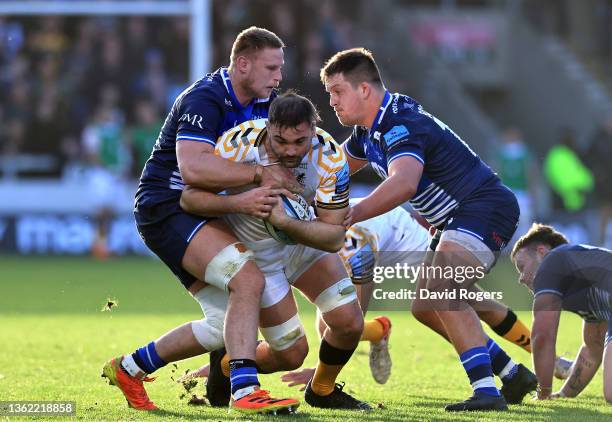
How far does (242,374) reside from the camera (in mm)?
6422

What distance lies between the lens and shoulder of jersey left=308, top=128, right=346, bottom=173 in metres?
6.60

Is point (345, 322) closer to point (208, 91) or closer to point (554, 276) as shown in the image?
point (554, 276)

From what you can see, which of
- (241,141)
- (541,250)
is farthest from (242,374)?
(541,250)

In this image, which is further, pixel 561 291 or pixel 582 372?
pixel 582 372

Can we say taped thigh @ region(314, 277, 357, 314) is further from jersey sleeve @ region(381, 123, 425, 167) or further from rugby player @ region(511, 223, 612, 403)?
rugby player @ region(511, 223, 612, 403)

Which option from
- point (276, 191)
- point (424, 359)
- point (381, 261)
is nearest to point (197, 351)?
point (276, 191)

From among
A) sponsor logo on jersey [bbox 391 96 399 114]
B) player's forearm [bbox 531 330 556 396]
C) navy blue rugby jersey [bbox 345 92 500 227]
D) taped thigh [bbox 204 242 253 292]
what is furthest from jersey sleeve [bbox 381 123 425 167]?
player's forearm [bbox 531 330 556 396]

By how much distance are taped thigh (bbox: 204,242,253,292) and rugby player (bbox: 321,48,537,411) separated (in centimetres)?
81

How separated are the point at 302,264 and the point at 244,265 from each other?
0.53 metres

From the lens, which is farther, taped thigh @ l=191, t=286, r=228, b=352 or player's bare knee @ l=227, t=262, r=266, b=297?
taped thigh @ l=191, t=286, r=228, b=352

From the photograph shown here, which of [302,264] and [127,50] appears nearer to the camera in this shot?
[302,264]

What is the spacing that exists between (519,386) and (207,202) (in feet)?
7.57

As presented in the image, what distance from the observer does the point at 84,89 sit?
22266 mm

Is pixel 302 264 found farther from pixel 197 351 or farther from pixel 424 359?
pixel 424 359
